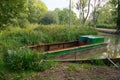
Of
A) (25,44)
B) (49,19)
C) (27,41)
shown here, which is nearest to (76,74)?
(25,44)

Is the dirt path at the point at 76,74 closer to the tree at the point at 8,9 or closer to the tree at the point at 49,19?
the tree at the point at 8,9

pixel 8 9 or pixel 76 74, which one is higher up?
pixel 8 9

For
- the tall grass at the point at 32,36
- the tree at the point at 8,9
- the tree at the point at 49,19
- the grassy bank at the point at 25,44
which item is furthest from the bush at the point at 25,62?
the tree at the point at 49,19

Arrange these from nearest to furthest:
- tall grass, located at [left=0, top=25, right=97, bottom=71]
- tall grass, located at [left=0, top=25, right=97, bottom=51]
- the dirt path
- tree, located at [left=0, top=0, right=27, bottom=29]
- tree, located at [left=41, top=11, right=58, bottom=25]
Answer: tree, located at [left=0, top=0, right=27, bottom=29], the dirt path, tall grass, located at [left=0, top=25, right=97, bottom=71], tall grass, located at [left=0, top=25, right=97, bottom=51], tree, located at [left=41, top=11, right=58, bottom=25]

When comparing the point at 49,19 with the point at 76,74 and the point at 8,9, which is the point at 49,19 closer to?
the point at 76,74

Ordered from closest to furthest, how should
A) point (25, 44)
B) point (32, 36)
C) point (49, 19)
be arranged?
point (25, 44) < point (32, 36) < point (49, 19)

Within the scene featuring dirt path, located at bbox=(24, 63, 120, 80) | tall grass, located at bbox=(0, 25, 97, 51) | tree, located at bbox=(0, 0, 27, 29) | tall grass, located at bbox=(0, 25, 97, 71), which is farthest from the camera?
tall grass, located at bbox=(0, 25, 97, 51)

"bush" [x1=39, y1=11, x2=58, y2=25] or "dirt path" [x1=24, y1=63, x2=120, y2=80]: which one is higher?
"bush" [x1=39, y1=11, x2=58, y2=25]

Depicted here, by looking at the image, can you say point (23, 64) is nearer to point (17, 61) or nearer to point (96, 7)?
point (17, 61)

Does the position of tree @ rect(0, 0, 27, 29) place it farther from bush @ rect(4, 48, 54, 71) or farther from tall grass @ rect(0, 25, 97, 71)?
bush @ rect(4, 48, 54, 71)

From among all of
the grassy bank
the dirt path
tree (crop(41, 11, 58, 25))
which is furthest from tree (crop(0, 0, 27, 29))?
tree (crop(41, 11, 58, 25))

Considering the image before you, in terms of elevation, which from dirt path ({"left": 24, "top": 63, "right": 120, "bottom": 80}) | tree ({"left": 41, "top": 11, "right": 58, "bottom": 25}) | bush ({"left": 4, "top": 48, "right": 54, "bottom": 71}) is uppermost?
tree ({"left": 41, "top": 11, "right": 58, "bottom": 25})

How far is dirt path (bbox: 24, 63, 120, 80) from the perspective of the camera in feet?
14.1

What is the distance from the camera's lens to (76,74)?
180 inches
